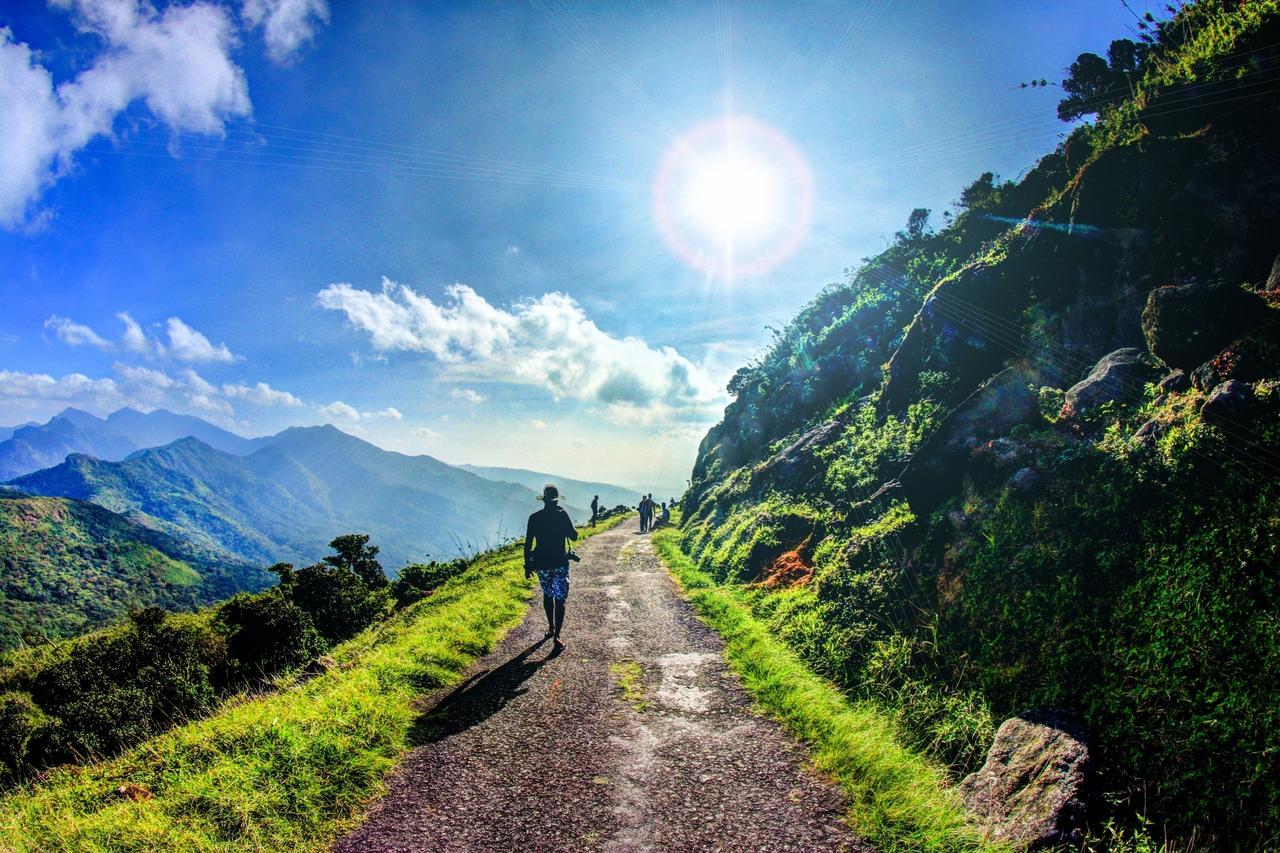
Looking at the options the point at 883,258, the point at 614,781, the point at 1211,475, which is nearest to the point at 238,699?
the point at 614,781

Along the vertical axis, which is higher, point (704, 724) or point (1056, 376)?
point (1056, 376)

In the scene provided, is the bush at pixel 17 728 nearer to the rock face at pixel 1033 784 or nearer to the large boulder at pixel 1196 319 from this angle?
the rock face at pixel 1033 784

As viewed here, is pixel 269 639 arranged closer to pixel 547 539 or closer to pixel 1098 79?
pixel 547 539

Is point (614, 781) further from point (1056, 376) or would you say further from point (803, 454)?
point (803, 454)

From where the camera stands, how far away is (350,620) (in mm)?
21422

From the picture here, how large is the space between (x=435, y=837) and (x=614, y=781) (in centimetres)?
178

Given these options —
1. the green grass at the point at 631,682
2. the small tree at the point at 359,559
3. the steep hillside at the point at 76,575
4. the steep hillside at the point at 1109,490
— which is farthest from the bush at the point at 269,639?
the steep hillside at the point at 76,575

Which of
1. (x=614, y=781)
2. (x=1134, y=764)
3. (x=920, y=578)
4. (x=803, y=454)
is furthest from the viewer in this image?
(x=803, y=454)

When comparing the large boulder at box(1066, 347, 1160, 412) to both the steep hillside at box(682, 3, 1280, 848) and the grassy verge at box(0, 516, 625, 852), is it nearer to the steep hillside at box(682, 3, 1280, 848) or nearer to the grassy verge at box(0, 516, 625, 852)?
the steep hillside at box(682, 3, 1280, 848)

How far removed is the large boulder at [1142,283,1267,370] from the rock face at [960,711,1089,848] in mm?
6151

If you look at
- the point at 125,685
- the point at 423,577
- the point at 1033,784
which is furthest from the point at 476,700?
the point at 423,577

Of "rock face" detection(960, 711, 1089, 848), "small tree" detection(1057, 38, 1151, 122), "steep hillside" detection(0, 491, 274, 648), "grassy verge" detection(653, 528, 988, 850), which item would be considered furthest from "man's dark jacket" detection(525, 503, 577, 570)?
"steep hillside" detection(0, 491, 274, 648)

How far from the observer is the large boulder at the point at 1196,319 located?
7172mm

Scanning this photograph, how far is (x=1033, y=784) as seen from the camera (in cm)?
473
